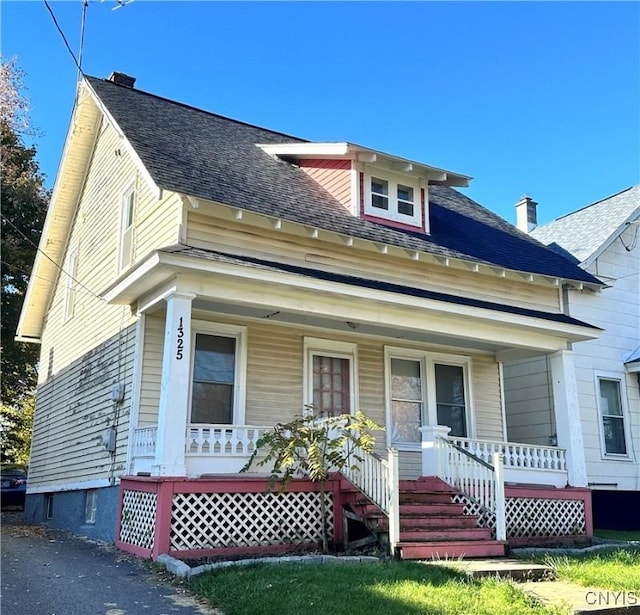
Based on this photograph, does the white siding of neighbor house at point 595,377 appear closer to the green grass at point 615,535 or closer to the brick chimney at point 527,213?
the green grass at point 615,535

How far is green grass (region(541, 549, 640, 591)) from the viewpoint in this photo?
707 centimetres

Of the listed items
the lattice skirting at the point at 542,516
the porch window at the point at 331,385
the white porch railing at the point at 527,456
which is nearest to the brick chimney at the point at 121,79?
the porch window at the point at 331,385

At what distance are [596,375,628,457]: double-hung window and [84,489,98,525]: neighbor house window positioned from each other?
34.4ft

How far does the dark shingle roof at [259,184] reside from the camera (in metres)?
10.5

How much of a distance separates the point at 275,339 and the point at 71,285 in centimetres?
651

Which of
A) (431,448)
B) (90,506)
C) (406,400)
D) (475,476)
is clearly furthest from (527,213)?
(90,506)

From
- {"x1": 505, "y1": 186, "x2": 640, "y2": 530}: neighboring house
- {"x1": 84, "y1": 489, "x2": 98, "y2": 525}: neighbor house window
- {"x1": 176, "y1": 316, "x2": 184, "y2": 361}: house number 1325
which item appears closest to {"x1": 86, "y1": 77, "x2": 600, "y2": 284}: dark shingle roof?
{"x1": 505, "y1": 186, "x2": 640, "y2": 530}: neighboring house

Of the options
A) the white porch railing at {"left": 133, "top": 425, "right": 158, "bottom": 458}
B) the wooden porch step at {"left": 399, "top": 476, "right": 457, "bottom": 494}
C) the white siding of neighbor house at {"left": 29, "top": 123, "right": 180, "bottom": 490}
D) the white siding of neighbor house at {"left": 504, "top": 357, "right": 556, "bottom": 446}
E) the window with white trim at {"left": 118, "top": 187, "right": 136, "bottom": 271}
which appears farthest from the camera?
the white siding of neighbor house at {"left": 504, "top": 357, "right": 556, "bottom": 446}

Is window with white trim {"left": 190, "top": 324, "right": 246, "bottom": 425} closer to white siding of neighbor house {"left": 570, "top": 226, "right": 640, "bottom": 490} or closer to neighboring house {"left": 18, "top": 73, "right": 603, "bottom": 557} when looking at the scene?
neighboring house {"left": 18, "top": 73, "right": 603, "bottom": 557}

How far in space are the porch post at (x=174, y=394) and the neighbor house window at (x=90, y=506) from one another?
3598mm

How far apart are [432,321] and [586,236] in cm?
749

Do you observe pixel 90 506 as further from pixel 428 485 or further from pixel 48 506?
pixel 428 485

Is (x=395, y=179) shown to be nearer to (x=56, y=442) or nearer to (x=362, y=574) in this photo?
(x=362, y=574)

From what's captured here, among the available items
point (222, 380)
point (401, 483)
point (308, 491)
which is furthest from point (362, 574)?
point (222, 380)
